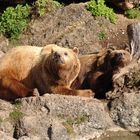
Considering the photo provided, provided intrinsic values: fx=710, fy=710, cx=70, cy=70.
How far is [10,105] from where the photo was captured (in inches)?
435

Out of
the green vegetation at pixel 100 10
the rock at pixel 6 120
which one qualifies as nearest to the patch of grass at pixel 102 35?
the green vegetation at pixel 100 10

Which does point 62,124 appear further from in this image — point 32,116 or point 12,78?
point 12,78

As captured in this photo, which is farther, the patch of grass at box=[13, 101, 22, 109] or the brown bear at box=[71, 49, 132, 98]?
the brown bear at box=[71, 49, 132, 98]

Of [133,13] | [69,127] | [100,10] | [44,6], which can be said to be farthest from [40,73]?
[133,13]

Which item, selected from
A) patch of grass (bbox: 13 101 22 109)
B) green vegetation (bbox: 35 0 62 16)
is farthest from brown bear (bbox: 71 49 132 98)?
green vegetation (bbox: 35 0 62 16)

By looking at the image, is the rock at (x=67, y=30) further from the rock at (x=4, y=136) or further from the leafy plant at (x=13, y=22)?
the rock at (x=4, y=136)

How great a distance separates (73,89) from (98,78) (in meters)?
0.51

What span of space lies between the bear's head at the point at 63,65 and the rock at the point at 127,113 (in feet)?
4.00

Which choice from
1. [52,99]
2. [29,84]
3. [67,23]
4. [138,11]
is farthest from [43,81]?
[138,11]

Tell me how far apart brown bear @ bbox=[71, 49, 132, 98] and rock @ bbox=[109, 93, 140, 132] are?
1.08 metres

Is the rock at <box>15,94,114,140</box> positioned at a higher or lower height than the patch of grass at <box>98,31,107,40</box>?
lower

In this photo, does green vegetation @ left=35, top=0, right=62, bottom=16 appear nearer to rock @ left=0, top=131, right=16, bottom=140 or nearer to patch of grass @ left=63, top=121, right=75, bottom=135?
patch of grass @ left=63, top=121, right=75, bottom=135

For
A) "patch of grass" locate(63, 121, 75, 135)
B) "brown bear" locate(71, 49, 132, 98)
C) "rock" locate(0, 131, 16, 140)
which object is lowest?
"patch of grass" locate(63, 121, 75, 135)

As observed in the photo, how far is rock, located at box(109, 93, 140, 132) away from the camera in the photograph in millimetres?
11195
